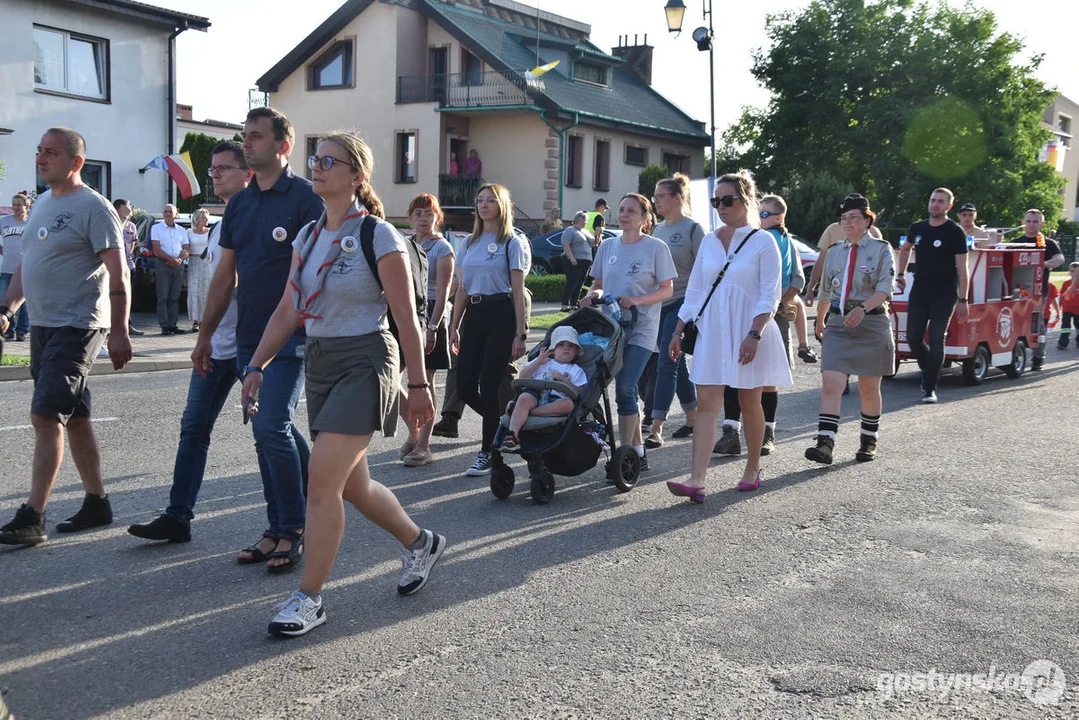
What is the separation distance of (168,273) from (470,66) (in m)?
25.5

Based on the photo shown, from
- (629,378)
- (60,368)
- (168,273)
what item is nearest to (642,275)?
(629,378)

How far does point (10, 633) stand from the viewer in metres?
4.31

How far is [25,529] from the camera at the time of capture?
5492mm

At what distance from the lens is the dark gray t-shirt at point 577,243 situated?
2170 cm

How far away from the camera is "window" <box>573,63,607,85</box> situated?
140 ft

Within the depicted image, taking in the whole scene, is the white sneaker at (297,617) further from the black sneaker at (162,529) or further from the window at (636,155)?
the window at (636,155)

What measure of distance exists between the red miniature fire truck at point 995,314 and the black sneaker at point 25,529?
9.52 metres

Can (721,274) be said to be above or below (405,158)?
below

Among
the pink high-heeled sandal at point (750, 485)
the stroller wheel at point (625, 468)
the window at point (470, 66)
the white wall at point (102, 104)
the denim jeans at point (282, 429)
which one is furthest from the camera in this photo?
the window at point (470, 66)

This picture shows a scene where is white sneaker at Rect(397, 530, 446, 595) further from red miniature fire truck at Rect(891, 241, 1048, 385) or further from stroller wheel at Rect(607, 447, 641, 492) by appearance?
red miniature fire truck at Rect(891, 241, 1048, 385)

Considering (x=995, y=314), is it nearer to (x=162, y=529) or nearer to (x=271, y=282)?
(x=271, y=282)

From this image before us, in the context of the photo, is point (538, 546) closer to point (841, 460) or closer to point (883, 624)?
point (883, 624)

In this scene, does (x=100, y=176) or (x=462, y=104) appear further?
(x=462, y=104)

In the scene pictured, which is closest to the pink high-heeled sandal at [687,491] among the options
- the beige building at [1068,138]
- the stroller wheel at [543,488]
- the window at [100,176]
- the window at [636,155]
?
the stroller wheel at [543,488]
